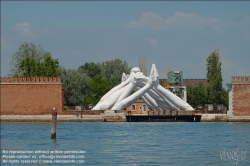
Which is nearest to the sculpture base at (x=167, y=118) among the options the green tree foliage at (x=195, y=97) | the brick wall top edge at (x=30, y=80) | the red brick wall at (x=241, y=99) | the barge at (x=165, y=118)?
the barge at (x=165, y=118)

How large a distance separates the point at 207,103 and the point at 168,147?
33.7 m

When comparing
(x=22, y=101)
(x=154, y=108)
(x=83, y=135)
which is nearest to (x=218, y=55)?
(x=154, y=108)

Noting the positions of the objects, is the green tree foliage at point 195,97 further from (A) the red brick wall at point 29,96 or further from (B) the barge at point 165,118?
(A) the red brick wall at point 29,96

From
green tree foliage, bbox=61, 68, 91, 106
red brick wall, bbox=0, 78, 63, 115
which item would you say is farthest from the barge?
green tree foliage, bbox=61, 68, 91, 106

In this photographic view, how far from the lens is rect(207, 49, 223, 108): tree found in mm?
51469

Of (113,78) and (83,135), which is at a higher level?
(113,78)

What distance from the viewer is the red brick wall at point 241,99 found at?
45531 mm

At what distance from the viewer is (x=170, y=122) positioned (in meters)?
45.3

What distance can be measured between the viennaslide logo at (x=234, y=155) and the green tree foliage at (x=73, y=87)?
3866 centimetres

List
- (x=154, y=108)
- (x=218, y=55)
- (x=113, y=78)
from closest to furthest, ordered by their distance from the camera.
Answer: (x=154, y=108)
(x=218, y=55)
(x=113, y=78)

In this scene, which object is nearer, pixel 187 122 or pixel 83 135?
pixel 83 135

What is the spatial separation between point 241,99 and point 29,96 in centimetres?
1391

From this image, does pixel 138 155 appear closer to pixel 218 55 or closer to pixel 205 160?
pixel 205 160

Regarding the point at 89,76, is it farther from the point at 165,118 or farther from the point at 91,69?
the point at 165,118
